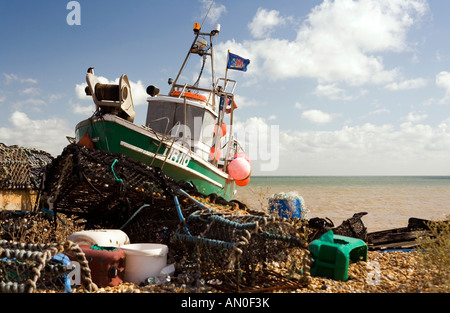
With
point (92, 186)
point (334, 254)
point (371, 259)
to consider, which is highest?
point (92, 186)

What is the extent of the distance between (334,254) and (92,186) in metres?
2.97

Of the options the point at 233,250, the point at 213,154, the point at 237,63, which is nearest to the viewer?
the point at 233,250

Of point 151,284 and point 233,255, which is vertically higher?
point 233,255

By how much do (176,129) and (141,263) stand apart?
24.8 ft

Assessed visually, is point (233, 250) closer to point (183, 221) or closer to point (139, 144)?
point (183, 221)

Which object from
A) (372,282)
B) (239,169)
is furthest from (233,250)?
(239,169)

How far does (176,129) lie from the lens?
36.1 feet

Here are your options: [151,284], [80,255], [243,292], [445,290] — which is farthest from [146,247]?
[445,290]

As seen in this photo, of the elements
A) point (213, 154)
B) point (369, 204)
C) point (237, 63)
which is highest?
point (237, 63)

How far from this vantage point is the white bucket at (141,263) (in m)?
3.70

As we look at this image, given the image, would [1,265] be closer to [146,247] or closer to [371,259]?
[146,247]

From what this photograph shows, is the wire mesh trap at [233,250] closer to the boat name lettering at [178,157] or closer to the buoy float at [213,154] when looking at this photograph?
the boat name lettering at [178,157]
